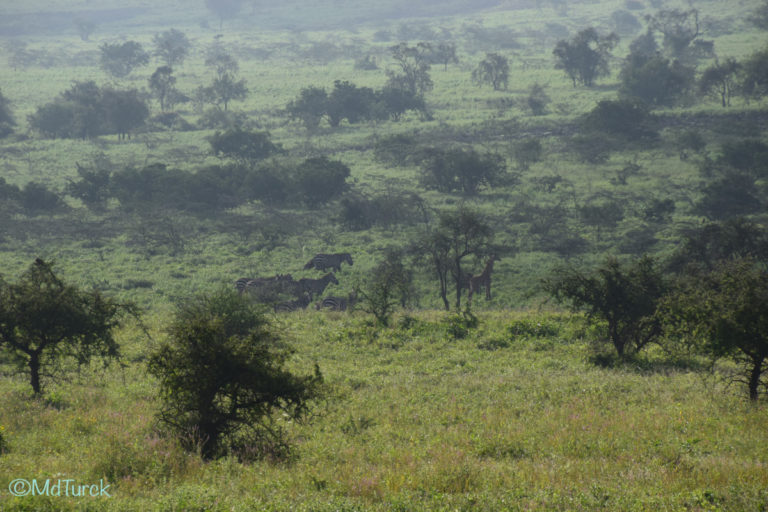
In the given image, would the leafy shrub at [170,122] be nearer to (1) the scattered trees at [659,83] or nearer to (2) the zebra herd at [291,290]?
(2) the zebra herd at [291,290]

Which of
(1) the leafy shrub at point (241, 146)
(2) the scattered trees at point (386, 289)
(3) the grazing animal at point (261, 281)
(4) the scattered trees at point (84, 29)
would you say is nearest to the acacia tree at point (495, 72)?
(1) the leafy shrub at point (241, 146)

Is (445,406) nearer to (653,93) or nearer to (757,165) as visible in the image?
(757,165)

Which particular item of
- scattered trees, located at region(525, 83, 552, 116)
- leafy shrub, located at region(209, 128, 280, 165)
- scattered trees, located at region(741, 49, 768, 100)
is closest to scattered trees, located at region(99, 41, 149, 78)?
leafy shrub, located at region(209, 128, 280, 165)

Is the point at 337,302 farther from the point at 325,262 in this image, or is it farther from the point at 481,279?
the point at 481,279

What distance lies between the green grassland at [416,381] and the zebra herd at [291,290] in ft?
6.36

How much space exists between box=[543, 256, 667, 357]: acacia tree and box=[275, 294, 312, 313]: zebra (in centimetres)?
1573

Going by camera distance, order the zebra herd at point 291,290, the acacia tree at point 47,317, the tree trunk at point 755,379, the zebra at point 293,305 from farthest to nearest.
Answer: the zebra herd at point 291,290 → the zebra at point 293,305 → the acacia tree at point 47,317 → the tree trunk at point 755,379

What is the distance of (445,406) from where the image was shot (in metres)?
15.1

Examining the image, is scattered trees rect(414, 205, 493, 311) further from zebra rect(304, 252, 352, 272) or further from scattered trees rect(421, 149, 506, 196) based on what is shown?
scattered trees rect(421, 149, 506, 196)

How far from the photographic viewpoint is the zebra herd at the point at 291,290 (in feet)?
107

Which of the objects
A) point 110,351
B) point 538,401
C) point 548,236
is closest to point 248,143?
point 548,236

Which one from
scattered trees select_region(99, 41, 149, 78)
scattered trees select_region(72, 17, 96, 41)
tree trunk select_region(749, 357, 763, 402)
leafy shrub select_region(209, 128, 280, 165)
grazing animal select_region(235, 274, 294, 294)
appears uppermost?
scattered trees select_region(72, 17, 96, 41)

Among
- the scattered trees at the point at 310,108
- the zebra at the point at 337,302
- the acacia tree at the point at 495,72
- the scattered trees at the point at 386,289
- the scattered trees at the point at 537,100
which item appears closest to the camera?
the scattered trees at the point at 386,289

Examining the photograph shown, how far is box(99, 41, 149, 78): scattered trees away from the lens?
120250 millimetres
